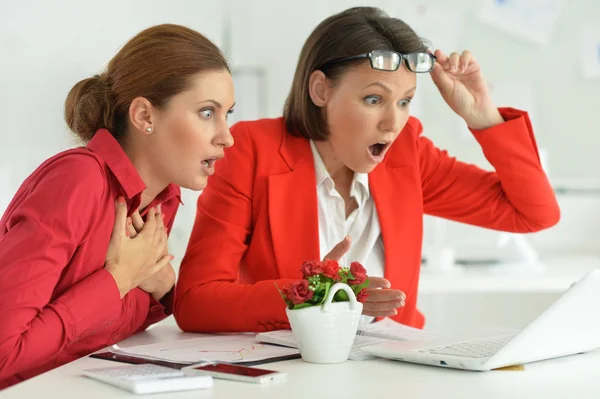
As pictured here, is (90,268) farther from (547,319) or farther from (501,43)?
(501,43)

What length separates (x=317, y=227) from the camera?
5.83ft

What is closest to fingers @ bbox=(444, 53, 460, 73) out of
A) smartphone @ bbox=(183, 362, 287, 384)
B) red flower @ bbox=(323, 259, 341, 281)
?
red flower @ bbox=(323, 259, 341, 281)

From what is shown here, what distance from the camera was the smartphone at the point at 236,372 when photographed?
3.71 ft

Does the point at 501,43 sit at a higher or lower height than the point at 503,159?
higher

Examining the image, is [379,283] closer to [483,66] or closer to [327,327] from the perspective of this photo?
[327,327]

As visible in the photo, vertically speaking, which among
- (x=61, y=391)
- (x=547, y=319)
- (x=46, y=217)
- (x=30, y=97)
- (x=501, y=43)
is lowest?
(x=61, y=391)

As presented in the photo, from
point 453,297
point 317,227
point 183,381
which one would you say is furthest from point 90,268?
point 453,297

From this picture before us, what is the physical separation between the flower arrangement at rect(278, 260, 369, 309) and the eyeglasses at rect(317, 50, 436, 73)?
0.57m

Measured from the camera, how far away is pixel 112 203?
4.77 ft

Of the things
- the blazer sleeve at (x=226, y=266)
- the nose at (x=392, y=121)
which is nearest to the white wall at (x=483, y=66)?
the blazer sleeve at (x=226, y=266)

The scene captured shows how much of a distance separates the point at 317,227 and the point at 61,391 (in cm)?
78

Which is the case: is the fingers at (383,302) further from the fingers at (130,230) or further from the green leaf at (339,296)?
the fingers at (130,230)

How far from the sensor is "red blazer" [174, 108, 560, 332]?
1.66 m

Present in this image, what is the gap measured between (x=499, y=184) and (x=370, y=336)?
0.69 metres
